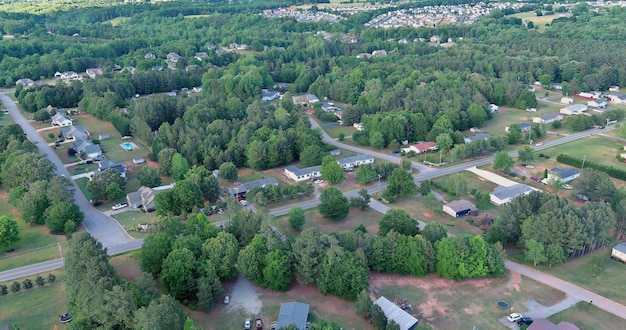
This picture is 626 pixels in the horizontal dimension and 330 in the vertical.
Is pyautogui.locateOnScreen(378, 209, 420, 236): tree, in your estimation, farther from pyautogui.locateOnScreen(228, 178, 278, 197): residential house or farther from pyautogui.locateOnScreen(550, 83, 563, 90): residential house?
pyautogui.locateOnScreen(550, 83, 563, 90): residential house

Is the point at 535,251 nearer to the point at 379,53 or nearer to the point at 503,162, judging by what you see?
the point at 503,162

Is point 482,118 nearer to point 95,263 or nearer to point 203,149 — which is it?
point 203,149

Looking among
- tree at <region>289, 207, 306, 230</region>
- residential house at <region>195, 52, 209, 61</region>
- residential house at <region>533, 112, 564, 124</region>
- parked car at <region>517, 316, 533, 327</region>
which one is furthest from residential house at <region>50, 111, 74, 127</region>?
residential house at <region>533, 112, 564, 124</region>

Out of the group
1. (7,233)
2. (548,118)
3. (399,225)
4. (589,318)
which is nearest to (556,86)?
(548,118)

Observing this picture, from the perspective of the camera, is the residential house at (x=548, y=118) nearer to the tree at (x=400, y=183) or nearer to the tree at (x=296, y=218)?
the tree at (x=400, y=183)

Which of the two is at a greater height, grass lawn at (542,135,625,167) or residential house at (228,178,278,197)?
residential house at (228,178,278,197)
